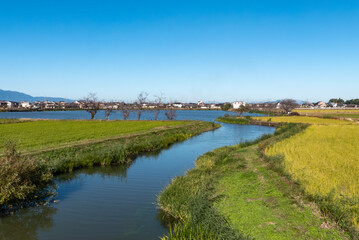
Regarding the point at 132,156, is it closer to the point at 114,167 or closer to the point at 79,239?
the point at 114,167

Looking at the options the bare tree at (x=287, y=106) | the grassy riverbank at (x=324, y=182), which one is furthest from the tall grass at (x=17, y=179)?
the bare tree at (x=287, y=106)

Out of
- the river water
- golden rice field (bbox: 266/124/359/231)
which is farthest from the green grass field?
golden rice field (bbox: 266/124/359/231)

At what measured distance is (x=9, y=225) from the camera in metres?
9.83

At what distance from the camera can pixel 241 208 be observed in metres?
9.59

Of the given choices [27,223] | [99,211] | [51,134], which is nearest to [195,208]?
[99,211]

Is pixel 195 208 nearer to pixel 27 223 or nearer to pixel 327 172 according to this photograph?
pixel 27 223

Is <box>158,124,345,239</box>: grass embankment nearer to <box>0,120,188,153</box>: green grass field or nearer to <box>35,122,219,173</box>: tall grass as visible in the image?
<box>35,122,219,173</box>: tall grass

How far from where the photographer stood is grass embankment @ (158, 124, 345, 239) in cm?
738

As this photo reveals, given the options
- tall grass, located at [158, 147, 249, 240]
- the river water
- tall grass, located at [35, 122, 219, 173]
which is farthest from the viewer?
tall grass, located at [35, 122, 219, 173]

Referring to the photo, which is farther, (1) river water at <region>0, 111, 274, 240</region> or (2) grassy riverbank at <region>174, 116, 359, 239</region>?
(1) river water at <region>0, 111, 274, 240</region>

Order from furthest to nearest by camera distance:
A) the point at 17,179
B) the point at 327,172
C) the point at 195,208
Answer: the point at 327,172, the point at 17,179, the point at 195,208

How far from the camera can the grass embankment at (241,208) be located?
290 inches

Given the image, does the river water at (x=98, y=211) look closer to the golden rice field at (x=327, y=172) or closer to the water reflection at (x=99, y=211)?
the water reflection at (x=99, y=211)

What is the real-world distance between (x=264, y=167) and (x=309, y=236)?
7824mm
